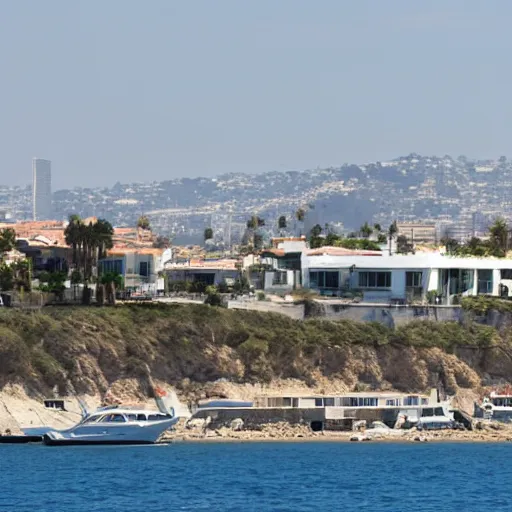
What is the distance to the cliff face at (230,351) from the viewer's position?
7731cm

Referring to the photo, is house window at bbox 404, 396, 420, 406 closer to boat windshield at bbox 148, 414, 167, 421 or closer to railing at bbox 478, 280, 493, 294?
boat windshield at bbox 148, 414, 167, 421

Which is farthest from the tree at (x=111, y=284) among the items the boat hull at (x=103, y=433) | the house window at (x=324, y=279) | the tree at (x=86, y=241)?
the boat hull at (x=103, y=433)

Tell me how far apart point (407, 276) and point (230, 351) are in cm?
1310

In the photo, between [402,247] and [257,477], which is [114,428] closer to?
[257,477]

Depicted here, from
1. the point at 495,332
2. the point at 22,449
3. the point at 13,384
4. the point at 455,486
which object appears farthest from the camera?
the point at 495,332

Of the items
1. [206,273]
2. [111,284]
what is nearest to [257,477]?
[111,284]

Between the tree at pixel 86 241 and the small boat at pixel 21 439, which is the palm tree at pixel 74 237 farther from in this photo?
the small boat at pixel 21 439

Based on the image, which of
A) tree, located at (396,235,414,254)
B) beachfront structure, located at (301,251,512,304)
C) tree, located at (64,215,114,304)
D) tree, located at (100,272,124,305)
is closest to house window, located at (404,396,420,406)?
beachfront structure, located at (301,251,512,304)

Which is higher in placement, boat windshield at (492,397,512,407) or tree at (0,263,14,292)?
tree at (0,263,14,292)

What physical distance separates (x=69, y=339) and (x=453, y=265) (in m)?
22.2

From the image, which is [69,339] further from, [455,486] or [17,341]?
[455,486]

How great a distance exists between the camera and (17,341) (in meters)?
76.2

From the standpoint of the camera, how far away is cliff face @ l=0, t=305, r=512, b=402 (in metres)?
77.3

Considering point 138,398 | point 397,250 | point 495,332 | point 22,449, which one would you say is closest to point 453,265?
point 495,332
